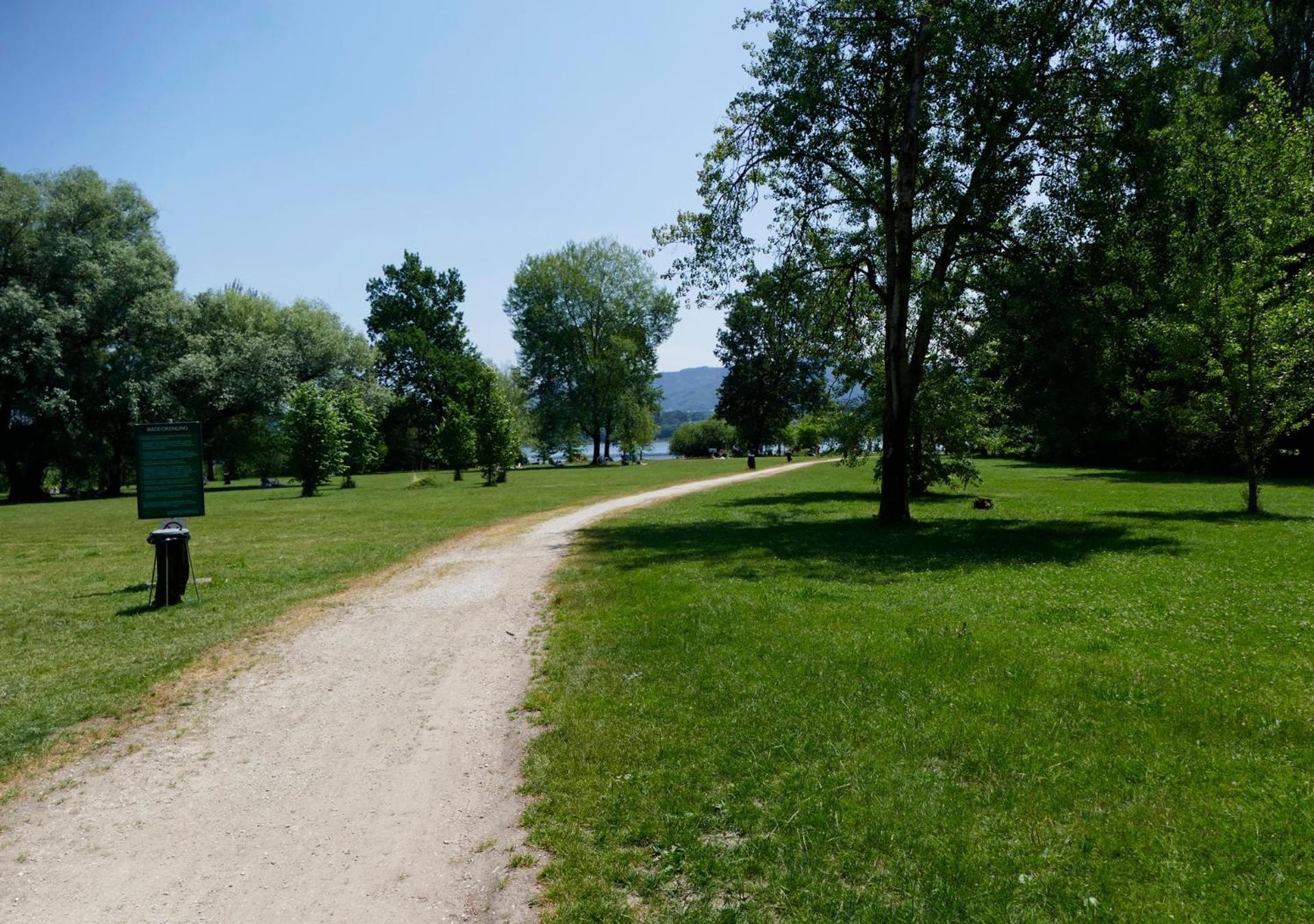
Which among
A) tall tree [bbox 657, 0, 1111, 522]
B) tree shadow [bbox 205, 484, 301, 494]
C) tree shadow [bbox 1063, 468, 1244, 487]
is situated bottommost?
tree shadow [bbox 205, 484, 301, 494]

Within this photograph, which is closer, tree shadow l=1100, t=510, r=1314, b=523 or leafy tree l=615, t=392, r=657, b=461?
tree shadow l=1100, t=510, r=1314, b=523

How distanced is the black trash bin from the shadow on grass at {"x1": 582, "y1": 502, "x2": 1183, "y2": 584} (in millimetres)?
6979

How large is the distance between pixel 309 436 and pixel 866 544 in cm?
3195

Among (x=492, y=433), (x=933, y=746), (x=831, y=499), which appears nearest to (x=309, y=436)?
(x=492, y=433)

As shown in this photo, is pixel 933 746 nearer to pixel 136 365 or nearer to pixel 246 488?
pixel 136 365

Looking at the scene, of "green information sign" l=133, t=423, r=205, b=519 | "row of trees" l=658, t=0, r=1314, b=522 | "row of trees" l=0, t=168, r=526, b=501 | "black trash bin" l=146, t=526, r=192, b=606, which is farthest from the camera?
"row of trees" l=0, t=168, r=526, b=501

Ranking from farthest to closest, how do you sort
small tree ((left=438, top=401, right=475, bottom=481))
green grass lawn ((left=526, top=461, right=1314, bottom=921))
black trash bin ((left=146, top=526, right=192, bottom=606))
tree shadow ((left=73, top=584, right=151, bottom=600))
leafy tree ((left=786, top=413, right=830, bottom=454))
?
leafy tree ((left=786, top=413, right=830, bottom=454)) < small tree ((left=438, top=401, right=475, bottom=481)) < tree shadow ((left=73, top=584, right=151, bottom=600)) < black trash bin ((left=146, top=526, right=192, bottom=606)) < green grass lawn ((left=526, top=461, right=1314, bottom=921))

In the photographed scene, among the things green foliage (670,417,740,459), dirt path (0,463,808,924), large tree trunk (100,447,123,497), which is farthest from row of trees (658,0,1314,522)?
green foliage (670,417,740,459)

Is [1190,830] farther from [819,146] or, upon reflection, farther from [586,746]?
[819,146]

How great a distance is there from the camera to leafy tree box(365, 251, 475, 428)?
67.2 metres

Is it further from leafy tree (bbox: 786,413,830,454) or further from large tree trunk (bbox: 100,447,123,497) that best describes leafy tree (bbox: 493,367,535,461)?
large tree trunk (bbox: 100,447,123,497)

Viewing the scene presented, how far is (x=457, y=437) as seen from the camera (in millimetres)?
43625

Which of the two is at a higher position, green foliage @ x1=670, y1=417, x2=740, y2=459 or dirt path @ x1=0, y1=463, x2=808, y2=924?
green foliage @ x1=670, y1=417, x2=740, y2=459

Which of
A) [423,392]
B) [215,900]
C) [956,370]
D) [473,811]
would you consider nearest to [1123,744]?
[473,811]
